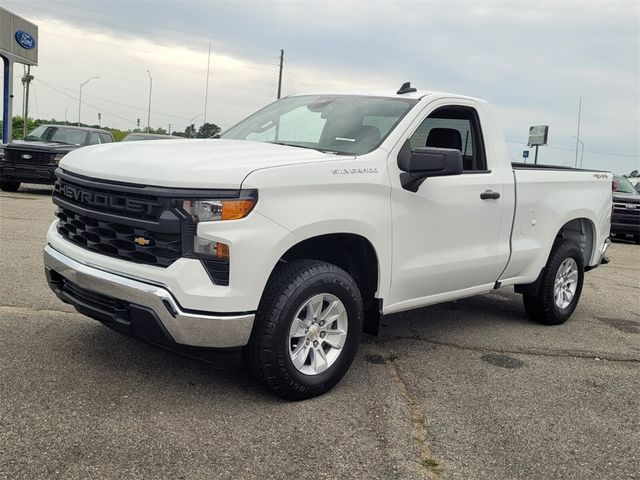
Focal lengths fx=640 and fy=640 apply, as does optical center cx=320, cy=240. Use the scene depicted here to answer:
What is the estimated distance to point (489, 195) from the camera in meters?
4.94

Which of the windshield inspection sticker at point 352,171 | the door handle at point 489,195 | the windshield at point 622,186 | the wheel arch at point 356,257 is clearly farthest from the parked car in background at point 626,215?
the windshield inspection sticker at point 352,171

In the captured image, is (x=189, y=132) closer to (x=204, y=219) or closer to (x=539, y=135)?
(x=539, y=135)

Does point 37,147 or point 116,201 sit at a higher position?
point 37,147

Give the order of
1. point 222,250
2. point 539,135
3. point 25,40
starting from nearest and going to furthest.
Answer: point 222,250, point 25,40, point 539,135

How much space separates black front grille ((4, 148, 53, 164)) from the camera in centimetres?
1442

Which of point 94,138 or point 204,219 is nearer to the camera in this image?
point 204,219

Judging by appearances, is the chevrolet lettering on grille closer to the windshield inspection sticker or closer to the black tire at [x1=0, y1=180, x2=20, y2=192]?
the windshield inspection sticker

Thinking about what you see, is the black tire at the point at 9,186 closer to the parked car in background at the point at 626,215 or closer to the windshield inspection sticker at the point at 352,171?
the windshield inspection sticker at the point at 352,171

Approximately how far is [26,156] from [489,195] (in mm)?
12493

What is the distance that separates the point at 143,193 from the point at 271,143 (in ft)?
4.75

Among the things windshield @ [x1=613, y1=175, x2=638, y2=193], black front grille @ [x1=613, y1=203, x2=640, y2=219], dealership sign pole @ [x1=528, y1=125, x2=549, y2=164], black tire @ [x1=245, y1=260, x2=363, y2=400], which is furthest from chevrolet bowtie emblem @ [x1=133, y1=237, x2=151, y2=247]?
dealership sign pole @ [x1=528, y1=125, x2=549, y2=164]

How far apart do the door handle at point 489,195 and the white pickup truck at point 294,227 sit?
0.01 meters

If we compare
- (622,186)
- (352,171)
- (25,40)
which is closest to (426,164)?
(352,171)

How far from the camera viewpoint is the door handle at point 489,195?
4887 millimetres
